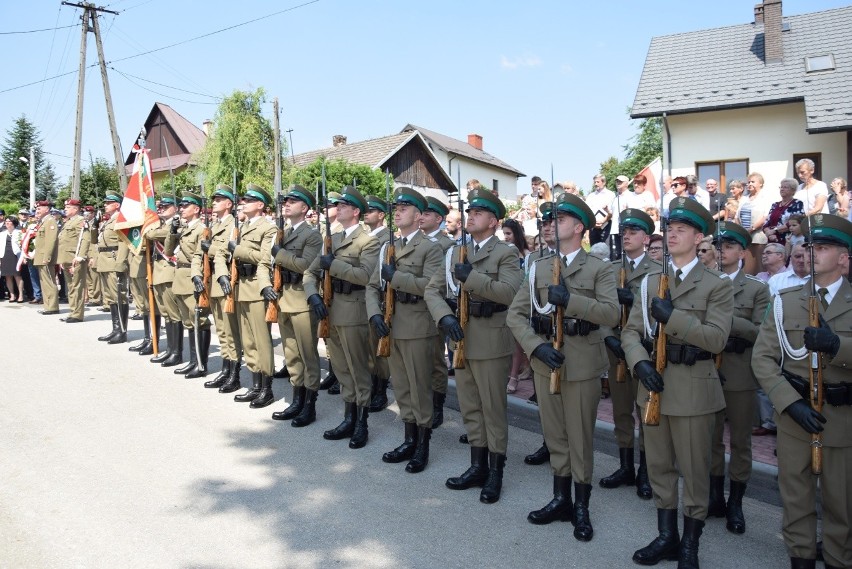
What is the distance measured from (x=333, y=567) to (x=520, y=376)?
4.54m

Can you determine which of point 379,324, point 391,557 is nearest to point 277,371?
point 379,324

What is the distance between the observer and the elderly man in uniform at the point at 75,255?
40.7 ft

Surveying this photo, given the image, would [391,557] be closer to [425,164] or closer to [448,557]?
[448,557]

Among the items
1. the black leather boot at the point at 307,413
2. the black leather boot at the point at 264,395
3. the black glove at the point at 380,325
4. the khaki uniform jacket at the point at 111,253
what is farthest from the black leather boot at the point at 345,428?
the khaki uniform jacket at the point at 111,253

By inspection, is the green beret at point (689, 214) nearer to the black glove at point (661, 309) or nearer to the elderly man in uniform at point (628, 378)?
the black glove at point (661, 309)

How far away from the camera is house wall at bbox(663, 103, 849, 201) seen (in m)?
15.8

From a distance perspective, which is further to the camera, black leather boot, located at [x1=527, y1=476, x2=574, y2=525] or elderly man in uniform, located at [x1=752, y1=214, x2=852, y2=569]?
black leather boot, located at [x1=527, y1=476, x2=574, y2=525]

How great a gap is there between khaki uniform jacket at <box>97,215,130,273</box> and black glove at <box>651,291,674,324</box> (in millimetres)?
8951

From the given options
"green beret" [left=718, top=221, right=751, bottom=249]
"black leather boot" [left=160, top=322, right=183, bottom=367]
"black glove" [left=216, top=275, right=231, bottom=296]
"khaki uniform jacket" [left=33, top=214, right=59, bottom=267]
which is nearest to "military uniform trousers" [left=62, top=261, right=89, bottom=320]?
"khaki uniform jacket" [left=33, top=214, right=59, bottom=267]

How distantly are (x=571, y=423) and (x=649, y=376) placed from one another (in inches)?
30.0

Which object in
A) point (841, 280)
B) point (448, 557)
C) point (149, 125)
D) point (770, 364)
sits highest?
point (149, 125)

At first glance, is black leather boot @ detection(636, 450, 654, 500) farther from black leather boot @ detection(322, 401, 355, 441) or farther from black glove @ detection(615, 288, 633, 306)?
black leather boot @ detection(322, 401, 355, 441)

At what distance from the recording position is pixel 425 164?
39.6 meters

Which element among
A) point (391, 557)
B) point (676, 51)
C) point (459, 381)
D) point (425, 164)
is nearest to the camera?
point (391, 557)
